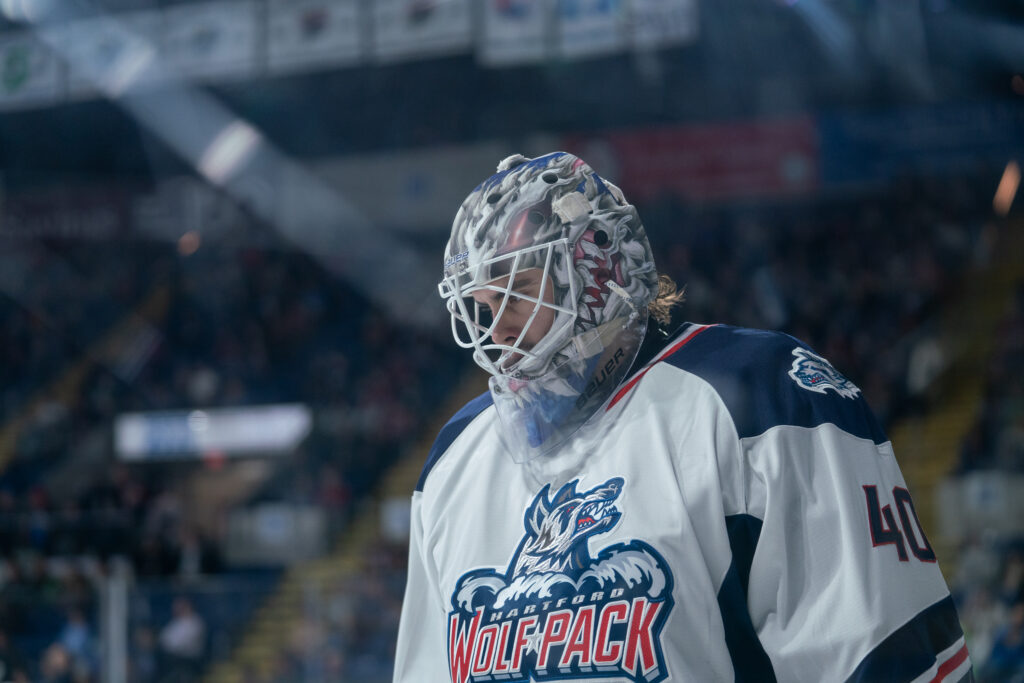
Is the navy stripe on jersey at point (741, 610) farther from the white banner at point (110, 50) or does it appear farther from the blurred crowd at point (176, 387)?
the white banner at point (110, 50)

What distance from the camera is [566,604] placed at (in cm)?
127

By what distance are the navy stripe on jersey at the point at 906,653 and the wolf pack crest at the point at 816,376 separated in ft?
0.85

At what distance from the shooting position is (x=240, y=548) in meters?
8.37

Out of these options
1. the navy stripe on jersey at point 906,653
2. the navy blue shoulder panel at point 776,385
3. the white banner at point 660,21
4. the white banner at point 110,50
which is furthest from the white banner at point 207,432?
the navy stripe on jersey at point 906,653

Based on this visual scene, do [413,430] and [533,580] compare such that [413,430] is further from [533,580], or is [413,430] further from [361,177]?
[533,580]

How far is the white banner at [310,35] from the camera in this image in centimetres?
762

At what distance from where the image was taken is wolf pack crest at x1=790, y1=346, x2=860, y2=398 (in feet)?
4.06

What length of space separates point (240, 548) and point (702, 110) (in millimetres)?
5968

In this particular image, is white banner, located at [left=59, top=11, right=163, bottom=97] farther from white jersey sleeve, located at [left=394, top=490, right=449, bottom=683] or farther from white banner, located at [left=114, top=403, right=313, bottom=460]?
white jersey sleeve, located at [left=394, top=490, right=449, bottom=683]

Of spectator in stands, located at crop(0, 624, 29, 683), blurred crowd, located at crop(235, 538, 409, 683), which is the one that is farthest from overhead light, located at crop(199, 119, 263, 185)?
spectator in stands, located at crop(0, 624, 29, 683)

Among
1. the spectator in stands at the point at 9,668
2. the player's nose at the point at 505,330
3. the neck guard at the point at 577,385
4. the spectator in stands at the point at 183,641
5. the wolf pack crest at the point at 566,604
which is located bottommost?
the spectator in stands at the point at 183,641

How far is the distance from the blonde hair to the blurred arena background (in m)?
3.00

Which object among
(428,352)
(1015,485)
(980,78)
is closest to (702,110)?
(980,78)

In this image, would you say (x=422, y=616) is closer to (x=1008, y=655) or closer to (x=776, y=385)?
(x=776, y=385)
